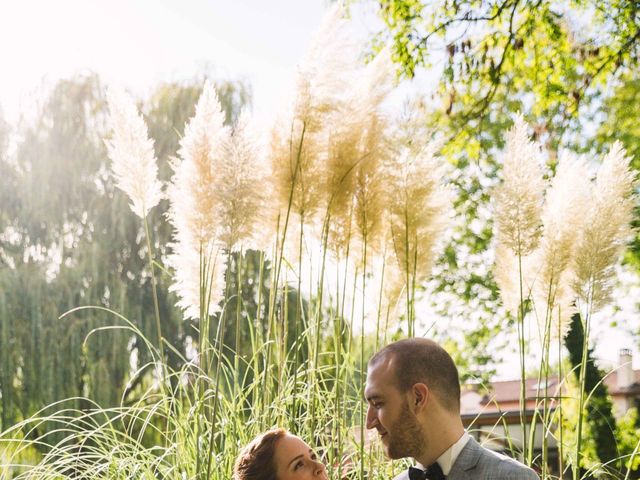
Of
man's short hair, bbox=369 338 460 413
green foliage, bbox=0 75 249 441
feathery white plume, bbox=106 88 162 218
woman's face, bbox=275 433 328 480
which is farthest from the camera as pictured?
green foliage, bbox=0 75 249 441

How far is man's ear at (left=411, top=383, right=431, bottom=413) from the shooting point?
2127 millimetres

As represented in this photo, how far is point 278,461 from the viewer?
103 inches

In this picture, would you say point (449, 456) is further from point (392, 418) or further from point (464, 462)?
point (392, 418)

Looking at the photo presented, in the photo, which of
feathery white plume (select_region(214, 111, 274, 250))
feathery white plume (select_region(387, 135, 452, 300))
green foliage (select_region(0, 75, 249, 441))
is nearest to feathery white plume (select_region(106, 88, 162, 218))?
feathery white plume (select_region(214, 111, 274, 250))

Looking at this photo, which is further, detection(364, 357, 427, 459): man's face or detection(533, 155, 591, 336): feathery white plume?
detection(533, 155, 591, 336): feathery white plume

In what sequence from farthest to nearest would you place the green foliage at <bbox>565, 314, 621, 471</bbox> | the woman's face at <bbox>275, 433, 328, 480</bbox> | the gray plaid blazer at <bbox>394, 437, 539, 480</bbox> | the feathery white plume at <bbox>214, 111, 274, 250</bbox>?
the green foliage at <bbox>565, 314, 621, 471</bbox>
the feathery white plume at <bbox>214, 111, 274, 250</bbox>
the woman's face at <bbox>275, 433, 328, 480</bbox>
the gray plaid blazer at <bbox>394, 437, 539, 480</bbox>

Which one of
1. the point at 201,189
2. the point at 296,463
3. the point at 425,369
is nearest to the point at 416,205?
the point at 201,189

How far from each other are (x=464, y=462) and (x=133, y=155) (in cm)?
202

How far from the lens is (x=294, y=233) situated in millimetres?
3732

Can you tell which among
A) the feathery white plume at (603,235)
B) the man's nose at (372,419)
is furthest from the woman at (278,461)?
the feathery white plume at (603,235)

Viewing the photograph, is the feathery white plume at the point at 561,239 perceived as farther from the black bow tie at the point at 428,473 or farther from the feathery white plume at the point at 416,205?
the black bow tie at the point at 428,473

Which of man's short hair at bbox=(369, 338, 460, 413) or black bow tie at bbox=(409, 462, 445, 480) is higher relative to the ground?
man's short hair at bbox=(369, 338, 460, 413)

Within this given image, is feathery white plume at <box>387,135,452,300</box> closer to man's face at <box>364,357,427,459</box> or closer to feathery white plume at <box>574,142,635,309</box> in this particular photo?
feathery white plume at <box>574,142,635,309</box>

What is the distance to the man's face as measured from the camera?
2.12m
